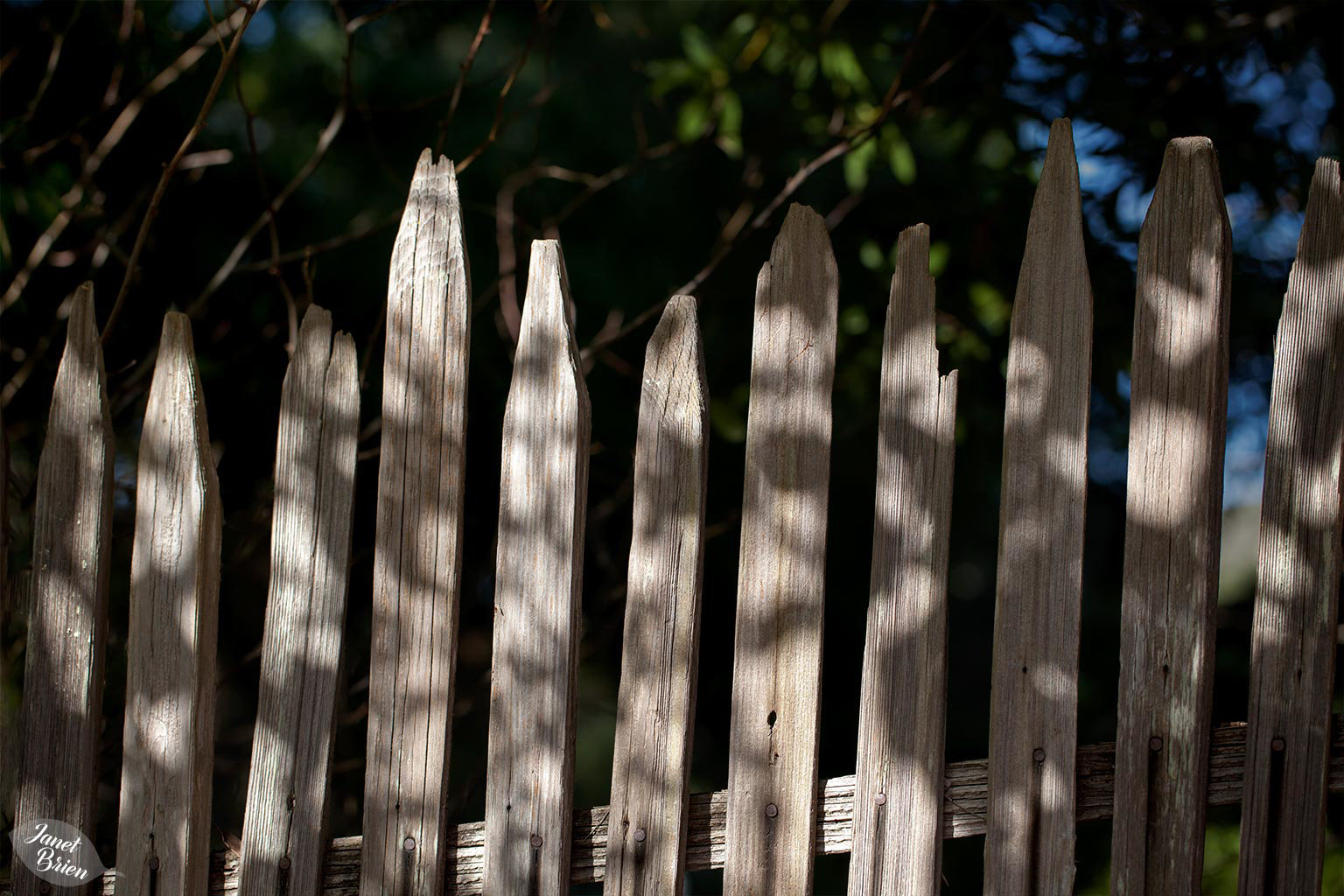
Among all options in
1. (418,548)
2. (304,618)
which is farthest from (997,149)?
(304,618)

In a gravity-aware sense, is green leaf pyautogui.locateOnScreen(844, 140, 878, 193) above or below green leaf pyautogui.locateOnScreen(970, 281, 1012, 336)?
above

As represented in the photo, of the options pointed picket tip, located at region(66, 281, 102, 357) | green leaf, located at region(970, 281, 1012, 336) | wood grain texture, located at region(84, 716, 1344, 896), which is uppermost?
green leaf, located at region(970, 281, 1012, 336)

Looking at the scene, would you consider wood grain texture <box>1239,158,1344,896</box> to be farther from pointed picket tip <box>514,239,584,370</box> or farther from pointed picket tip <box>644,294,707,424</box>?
pointed picket tip <box>514,239,584,370</box>

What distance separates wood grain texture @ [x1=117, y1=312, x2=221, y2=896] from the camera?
153 centimetres

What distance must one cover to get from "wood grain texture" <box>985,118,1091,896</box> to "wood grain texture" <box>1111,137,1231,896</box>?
0.08 m

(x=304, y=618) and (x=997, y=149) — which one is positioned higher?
(x=997, y=149)

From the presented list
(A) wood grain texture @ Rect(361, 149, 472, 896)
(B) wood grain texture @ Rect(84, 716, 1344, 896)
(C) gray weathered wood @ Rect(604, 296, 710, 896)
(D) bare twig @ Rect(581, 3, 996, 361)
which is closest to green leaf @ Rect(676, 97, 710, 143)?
(D) bare twig @ Rect(581, 3, 996, 361)

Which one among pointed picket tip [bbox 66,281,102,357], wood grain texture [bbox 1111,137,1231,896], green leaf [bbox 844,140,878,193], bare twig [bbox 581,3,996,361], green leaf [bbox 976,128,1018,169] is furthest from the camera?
green leaf [bbox 976,128,1018,169]

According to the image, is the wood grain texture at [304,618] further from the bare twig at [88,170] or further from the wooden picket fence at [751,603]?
A: the bare twig at [88,170]

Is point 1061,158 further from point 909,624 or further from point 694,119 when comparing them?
point 694,119

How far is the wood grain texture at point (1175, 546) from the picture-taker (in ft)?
4.51

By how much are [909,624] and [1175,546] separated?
38 centimetres

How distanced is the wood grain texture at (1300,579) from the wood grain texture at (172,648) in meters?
1.53

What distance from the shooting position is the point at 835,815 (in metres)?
1.46
